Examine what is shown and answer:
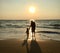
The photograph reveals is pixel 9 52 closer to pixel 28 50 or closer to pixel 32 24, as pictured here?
pixel 28 50

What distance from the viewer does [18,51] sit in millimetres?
5715

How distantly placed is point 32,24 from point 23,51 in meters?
3.40

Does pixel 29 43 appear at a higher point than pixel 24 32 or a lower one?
higher

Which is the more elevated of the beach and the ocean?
the beach

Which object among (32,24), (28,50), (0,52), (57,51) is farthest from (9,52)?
(32,24)

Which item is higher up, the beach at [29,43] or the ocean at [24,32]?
the beach at [29,43]

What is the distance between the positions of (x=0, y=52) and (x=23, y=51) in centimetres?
74

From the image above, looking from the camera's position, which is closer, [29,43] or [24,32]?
[29,43]

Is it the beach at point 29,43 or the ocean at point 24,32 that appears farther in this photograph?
the ocean at point 24,32

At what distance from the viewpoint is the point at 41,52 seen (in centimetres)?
558

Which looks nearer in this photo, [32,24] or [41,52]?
[41,52]

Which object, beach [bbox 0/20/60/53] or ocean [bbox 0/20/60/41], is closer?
beach [bbox 0/20/60/53]

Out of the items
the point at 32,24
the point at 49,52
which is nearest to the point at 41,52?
the point at 49,52

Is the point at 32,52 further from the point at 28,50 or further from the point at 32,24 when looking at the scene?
the point at 32,24
